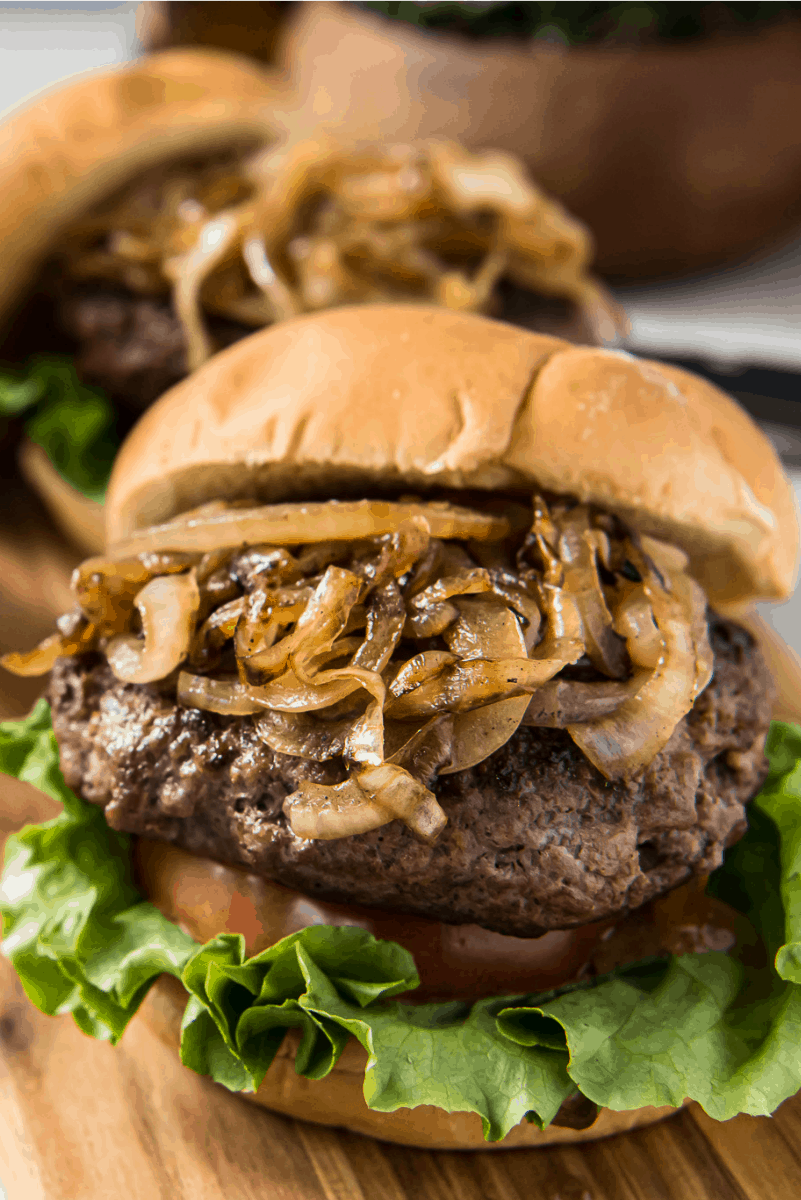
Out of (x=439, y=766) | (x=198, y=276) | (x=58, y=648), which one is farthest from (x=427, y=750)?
(x=198, y=276)

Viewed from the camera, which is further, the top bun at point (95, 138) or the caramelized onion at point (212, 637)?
the top bun at point (95, 138)

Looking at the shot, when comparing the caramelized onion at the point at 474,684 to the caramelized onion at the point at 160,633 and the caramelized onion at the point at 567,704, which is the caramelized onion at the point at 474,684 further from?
the caramelized onion at the point at 160,633

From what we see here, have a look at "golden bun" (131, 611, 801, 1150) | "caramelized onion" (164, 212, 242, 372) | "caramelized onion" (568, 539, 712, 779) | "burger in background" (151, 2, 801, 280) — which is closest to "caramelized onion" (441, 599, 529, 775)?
"caramelized onion" (568, 539, 712, 779)

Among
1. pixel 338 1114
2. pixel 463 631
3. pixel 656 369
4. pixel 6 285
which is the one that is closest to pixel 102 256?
pixel 6 285

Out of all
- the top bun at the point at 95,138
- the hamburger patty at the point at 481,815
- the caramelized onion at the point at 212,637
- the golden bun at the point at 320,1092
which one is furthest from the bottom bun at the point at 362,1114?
the top bun at the point at 95,138

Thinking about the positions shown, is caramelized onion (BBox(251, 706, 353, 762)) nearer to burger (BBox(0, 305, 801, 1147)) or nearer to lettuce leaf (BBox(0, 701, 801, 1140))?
burger (BBox(0, 305, 801, 1147))

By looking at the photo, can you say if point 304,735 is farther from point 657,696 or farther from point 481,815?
point 657,696
